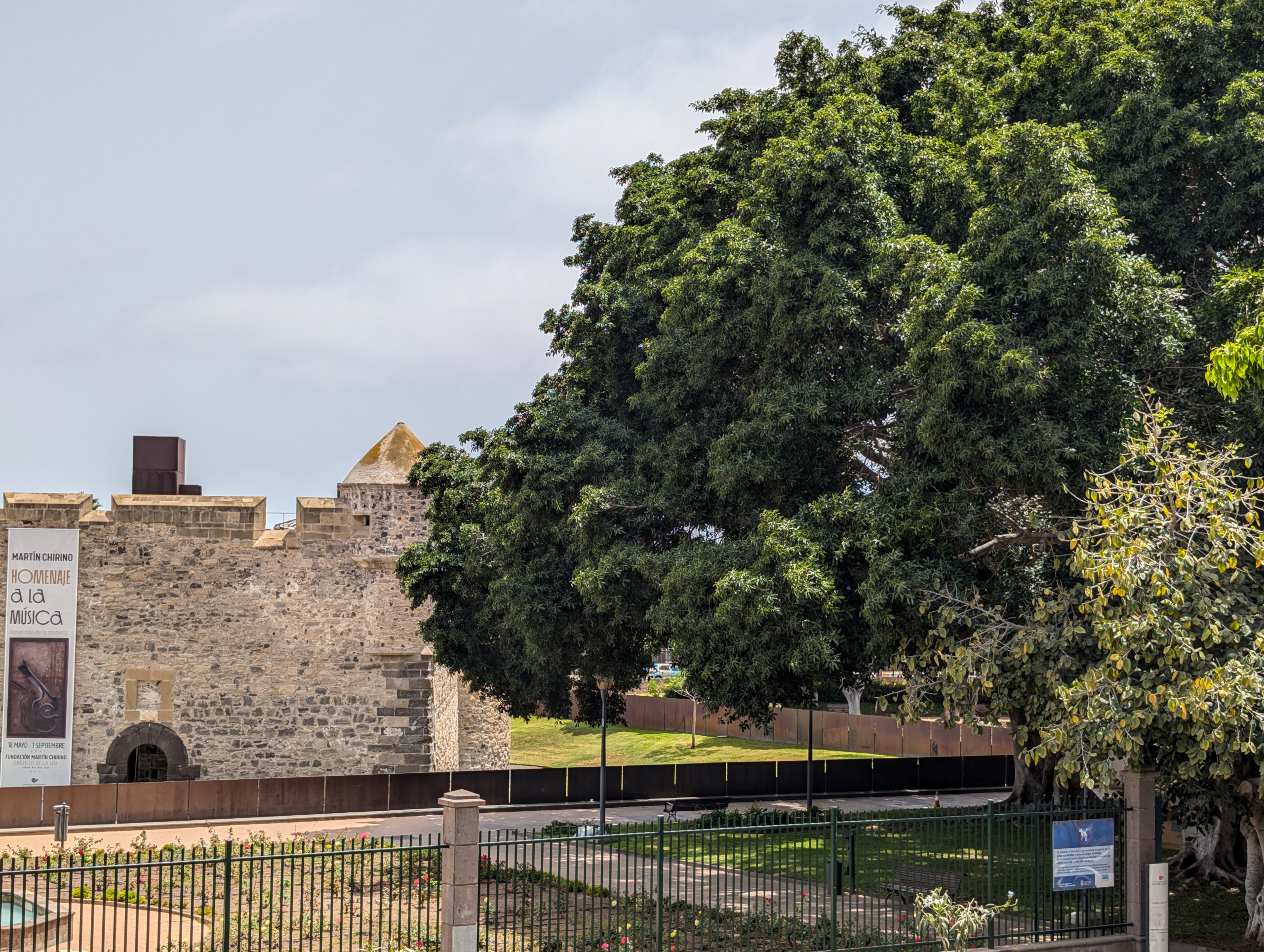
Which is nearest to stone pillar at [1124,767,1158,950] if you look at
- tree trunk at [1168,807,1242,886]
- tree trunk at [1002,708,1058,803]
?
tree trunk at [1168,807,1242,886]

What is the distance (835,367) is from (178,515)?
16877mm

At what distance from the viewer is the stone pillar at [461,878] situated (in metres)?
11.3

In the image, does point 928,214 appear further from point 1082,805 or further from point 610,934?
point 610,934

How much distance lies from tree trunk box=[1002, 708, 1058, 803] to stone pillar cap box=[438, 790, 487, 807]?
1490 cm

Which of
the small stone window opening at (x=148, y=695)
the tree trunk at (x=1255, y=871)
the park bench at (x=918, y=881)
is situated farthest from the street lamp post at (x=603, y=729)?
the small stone window opening at (x=148, y=695)

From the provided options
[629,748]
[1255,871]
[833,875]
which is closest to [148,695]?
[629,748]

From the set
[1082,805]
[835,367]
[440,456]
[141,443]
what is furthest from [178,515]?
[1082,805]

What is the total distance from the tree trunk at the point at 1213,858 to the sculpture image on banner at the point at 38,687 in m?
22.5

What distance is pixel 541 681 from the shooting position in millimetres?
23672

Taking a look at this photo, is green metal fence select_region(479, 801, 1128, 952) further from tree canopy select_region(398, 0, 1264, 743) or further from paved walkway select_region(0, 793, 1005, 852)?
paved walkway select_region(0, 793, 1005, 852)

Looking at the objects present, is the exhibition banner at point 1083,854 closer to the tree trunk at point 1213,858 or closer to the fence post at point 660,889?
the tree trunk at point 1213,858

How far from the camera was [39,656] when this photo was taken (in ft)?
88.1

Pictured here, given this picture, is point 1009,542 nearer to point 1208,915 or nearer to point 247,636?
point 1208,915

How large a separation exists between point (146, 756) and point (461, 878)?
745 inches
